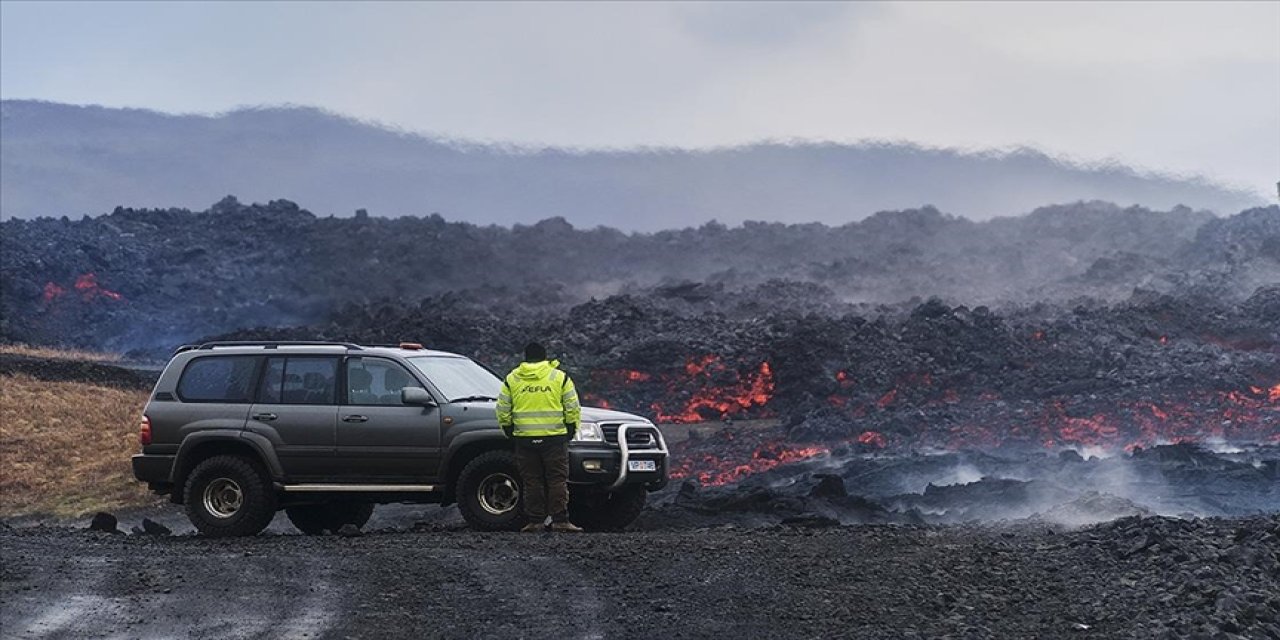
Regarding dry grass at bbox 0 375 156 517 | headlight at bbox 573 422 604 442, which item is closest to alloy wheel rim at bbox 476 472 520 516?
headlight at bbox 573 422 604 442

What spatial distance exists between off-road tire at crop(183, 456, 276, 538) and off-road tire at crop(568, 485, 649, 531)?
10.5 feet

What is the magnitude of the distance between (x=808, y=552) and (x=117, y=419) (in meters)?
18.9

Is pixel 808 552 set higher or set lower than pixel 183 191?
lower

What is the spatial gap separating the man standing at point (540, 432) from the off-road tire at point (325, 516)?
282 centimetres

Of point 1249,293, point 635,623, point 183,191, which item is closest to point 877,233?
point 1249,293

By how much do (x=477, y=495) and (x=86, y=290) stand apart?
46797 millimetres

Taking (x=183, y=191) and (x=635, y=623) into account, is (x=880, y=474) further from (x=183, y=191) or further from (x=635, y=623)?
(x=183, y=191)

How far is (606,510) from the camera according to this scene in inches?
658

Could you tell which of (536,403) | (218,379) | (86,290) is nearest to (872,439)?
(536,403)

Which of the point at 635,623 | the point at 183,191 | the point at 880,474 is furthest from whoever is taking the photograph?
the point at 183,191

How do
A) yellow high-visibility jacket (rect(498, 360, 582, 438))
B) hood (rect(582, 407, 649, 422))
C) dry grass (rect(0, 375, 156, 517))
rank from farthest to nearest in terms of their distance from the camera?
dry grass (rect(0, 375, 156, 517)) < hood (rect(582, 407, 649, 422)) < yellow high-visibility jacket (rect(498, 360, 582, 438))

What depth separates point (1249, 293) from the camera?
48.0 m

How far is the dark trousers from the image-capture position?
1507cm

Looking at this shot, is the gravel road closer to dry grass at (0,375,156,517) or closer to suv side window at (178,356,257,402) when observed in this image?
suv side window at (178,356,257,402)
